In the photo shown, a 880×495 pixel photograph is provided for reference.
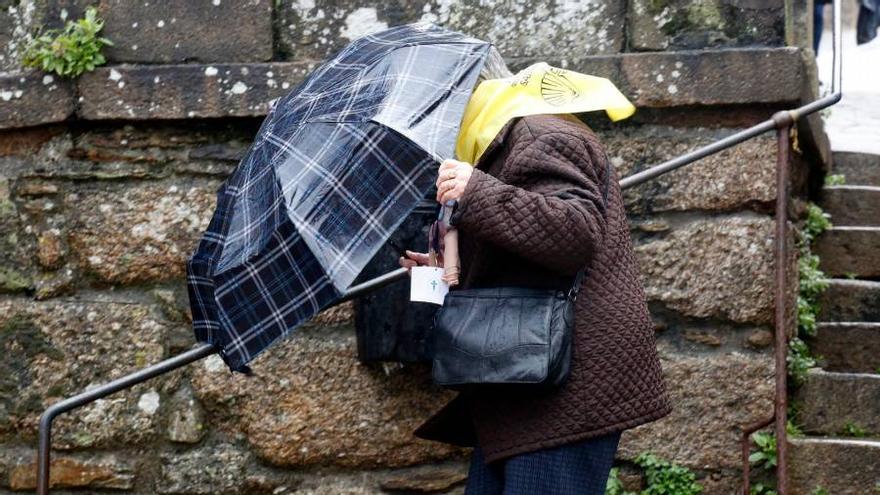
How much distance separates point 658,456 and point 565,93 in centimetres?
133

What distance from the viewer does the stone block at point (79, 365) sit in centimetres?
357

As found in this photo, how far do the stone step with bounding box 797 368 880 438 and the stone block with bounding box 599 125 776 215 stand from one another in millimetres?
590

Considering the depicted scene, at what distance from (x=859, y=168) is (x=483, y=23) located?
2265mm

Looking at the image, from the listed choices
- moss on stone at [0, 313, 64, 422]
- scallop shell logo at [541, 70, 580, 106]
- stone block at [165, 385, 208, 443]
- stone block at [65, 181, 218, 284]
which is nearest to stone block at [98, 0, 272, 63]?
stone block at [65, 181, 218, 284]

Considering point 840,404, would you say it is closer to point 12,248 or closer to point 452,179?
point 452,179

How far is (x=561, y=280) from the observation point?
242cm

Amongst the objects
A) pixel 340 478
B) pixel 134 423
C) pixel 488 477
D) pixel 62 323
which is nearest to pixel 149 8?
pixel 62 323

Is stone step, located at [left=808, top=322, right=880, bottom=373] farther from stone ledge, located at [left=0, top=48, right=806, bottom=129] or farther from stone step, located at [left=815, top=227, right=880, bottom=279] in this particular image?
stone ledge, located at [left=0, top=48, right=806, bottom=129]

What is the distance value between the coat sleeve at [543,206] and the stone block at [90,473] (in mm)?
1642

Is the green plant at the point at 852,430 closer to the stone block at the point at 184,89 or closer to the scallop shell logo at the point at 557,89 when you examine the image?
the scallop shell logo at the point at 557,89

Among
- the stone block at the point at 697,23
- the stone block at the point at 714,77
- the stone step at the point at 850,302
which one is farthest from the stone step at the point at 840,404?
the stone block at the point at 697,23

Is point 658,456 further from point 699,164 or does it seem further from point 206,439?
point 206,439

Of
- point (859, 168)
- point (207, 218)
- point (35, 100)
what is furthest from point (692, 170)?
point (859, 168)

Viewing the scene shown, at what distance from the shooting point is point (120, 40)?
12.0 feet
